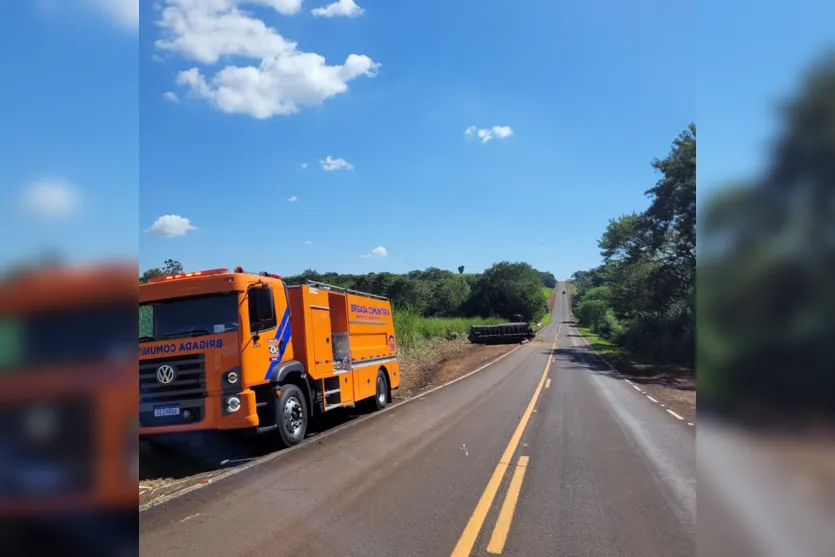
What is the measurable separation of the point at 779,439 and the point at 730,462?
21cm

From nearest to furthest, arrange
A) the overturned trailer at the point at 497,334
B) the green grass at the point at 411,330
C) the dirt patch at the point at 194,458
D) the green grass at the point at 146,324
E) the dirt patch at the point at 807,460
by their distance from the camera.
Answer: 1. the dirt patch at the point at 807,460
2. the dirt patch at the point at 194,458
3. the green grass at the point at 146,324
4. the green grass at the point at 411,330
5. the overturned trailer at the point at 497,334

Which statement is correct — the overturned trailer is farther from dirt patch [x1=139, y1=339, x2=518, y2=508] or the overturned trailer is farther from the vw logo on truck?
the vw logo on truck

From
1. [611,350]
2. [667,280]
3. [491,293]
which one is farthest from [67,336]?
[491,293]

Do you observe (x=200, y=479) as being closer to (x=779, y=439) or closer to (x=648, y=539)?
(x=648, y=539)

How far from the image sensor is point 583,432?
9016mm

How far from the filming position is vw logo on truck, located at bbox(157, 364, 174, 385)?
7.46m

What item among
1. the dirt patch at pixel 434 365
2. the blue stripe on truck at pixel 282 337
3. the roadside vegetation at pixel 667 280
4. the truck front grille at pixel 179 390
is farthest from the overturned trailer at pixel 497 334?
the roadside vegetation at pixel 667 280

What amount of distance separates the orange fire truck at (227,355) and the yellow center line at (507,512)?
3.74 m

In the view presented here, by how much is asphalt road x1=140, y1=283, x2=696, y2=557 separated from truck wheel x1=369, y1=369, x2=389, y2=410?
2.49 m

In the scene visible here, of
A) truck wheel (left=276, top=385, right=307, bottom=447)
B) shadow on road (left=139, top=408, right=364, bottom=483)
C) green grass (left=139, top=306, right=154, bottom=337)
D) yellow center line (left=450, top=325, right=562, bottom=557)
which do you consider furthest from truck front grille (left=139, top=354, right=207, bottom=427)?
yellow center line (left=450, top=325, right=562, bottom=557)

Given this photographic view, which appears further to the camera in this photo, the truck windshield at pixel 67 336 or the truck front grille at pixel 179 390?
the truck front grille at pixel 179 390

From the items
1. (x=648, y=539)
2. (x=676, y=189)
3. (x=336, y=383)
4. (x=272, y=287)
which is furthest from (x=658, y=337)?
(x=336, y=383)

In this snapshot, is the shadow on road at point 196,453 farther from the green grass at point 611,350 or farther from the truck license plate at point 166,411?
the green grass at point 611,350

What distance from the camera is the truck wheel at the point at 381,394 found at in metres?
12.6
